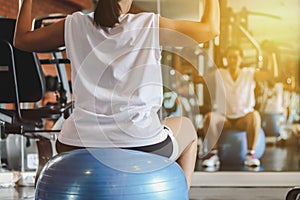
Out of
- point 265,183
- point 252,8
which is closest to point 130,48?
point 265,183

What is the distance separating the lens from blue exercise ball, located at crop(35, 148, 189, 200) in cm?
171

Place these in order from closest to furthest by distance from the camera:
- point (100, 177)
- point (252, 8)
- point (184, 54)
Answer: point (100, 177) → point (184, 54) → point (252, 8)

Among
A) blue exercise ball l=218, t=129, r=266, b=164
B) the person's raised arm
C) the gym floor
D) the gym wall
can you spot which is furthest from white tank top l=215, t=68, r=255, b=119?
the person's raised arm

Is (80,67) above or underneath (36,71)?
above

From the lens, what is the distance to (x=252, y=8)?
19.3ft

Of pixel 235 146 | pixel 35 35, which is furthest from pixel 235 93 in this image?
pixel 35 35

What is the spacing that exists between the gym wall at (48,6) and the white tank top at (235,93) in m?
1.54

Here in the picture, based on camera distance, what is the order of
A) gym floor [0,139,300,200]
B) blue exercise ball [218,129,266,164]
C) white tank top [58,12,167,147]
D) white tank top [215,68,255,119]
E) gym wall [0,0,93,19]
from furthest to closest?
white tank top [215,68,255,119] → blue exercise ball [218,129,266,164] → gym wall [0,0,93,19] → gym floor [0,139,300,200] → white tank top [58,12,167,147]

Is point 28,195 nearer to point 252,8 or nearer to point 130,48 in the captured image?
point 130,48

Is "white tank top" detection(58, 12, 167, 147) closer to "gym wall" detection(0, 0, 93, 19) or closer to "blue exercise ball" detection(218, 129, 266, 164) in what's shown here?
"gym wall" detection(0, 0, 93, 19)

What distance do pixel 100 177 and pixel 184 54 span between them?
305 cm

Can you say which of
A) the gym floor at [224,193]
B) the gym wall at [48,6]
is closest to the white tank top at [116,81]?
the gym floor at [224,193]

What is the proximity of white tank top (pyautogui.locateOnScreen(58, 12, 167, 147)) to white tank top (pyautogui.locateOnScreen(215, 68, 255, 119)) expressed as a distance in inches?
119

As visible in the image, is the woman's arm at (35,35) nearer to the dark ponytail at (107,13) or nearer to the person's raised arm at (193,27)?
the dark ponytail at (107,13)
